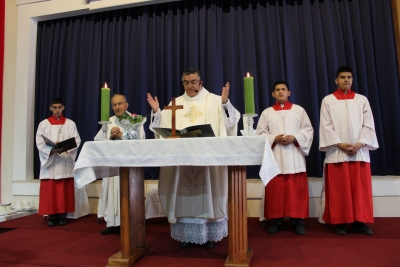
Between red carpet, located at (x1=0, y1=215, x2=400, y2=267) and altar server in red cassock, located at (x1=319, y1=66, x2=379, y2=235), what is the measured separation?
0.20 meters

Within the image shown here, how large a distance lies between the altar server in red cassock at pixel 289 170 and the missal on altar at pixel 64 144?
2.42 m

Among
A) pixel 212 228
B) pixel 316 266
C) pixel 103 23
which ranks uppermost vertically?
pixel 103 23

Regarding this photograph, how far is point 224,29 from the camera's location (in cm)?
526

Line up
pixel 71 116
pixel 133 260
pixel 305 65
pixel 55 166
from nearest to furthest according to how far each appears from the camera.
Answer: pixel 133 260
pixel 55 166
pixel 305 65
pixel 71 116

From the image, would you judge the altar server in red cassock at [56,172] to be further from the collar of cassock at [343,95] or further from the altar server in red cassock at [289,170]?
the collar of cassock at [343,95]

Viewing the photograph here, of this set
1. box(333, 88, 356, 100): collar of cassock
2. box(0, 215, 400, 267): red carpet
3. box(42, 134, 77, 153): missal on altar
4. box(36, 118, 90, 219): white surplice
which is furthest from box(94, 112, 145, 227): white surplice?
box(333, 88, 356, 100): collar of cassock

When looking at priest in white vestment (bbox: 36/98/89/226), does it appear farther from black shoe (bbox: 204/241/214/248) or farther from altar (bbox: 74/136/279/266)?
black shoe (bbox: 204/241/214/248)

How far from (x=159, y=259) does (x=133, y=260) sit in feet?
0.74

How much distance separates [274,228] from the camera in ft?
11.6

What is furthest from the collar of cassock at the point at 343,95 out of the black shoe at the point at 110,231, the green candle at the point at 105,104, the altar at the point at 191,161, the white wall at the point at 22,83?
the white wall at the point at 22,83

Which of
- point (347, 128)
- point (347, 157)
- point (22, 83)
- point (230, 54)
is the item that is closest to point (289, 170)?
point (347, 157)

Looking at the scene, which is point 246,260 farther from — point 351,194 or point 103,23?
point 103,23

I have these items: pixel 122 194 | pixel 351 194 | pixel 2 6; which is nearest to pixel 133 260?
pixel 122 194

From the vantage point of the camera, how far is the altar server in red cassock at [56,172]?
4348mm
